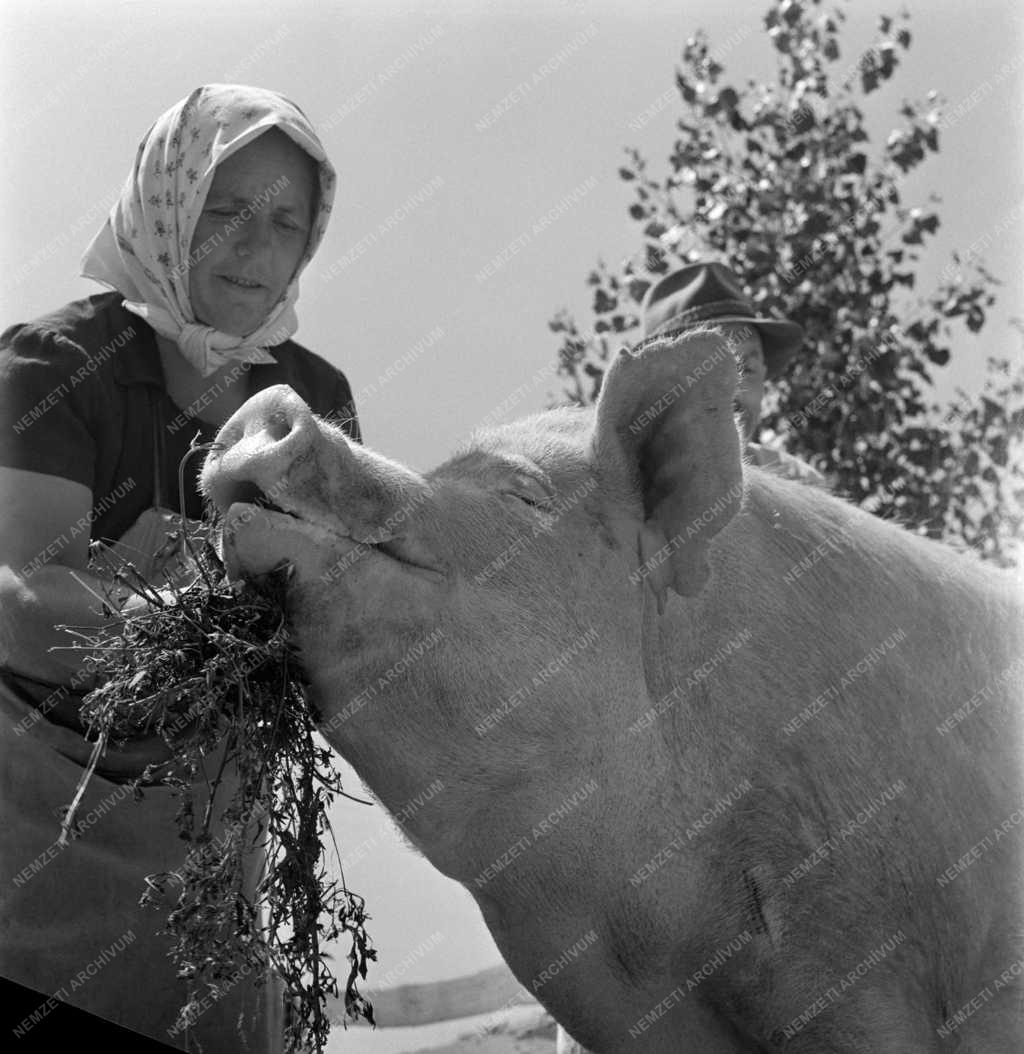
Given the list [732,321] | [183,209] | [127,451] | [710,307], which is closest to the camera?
[127,451]

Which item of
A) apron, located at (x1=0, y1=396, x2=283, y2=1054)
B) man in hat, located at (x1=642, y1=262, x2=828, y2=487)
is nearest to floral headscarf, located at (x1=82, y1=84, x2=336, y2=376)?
apron, located at (x1=0, y1=396, x2=283, y2=1054)

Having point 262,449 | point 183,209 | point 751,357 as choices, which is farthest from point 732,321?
point 262,449

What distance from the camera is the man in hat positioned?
6887 millimetres

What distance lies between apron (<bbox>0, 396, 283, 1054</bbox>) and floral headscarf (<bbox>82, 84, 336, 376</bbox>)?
590 millimetres

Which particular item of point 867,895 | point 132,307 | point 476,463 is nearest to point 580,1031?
point 867,895

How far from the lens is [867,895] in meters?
3.65

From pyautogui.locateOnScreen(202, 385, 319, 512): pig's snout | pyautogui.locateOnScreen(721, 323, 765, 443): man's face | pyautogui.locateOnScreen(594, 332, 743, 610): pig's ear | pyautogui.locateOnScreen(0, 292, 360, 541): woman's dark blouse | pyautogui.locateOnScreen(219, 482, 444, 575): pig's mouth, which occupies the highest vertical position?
pyautogui.locateOnScreen(0, 292, 360, 541): woman's dark blouse

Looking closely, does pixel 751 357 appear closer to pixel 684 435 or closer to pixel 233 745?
pixel 684 435

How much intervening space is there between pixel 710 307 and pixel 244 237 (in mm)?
3041

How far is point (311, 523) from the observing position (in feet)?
10.7

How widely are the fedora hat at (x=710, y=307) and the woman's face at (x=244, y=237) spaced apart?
100 inches

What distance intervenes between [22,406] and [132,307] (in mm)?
575

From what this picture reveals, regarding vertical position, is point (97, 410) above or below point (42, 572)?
above

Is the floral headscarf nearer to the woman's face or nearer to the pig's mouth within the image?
the woman's face
